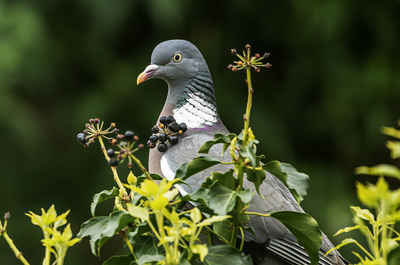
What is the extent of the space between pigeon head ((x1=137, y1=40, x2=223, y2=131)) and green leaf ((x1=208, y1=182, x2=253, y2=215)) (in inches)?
33.3

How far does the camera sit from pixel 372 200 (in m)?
0.49

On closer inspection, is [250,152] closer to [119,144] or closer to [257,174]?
[257,174]

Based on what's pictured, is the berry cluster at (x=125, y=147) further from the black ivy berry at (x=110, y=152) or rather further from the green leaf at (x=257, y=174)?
the green leaf at (x=257, y=174)

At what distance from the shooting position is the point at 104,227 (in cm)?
76

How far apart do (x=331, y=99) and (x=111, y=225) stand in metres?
2.85

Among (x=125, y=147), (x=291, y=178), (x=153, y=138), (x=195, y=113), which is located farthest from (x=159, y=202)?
(x=195, y=113)

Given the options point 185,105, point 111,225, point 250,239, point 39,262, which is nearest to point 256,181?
point 111,225

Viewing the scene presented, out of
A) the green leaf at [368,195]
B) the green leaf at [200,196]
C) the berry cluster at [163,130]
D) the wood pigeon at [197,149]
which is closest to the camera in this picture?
the green leaf at [368,195]

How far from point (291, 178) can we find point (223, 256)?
164mm

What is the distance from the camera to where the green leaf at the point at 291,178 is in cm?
70

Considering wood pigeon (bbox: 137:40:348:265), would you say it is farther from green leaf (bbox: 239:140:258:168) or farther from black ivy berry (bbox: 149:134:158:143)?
green leaf (bbox: 239:140:258:168)

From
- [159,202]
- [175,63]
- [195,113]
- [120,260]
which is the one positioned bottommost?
[120,260]

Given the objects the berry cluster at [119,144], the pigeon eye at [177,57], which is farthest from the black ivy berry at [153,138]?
the pigeon eye at [177,57]

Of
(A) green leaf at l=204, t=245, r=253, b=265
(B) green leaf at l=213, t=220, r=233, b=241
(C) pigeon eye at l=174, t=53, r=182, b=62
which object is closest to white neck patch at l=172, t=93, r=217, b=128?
(C) pigeon eye at l=174, t=53, r=182, b=62
